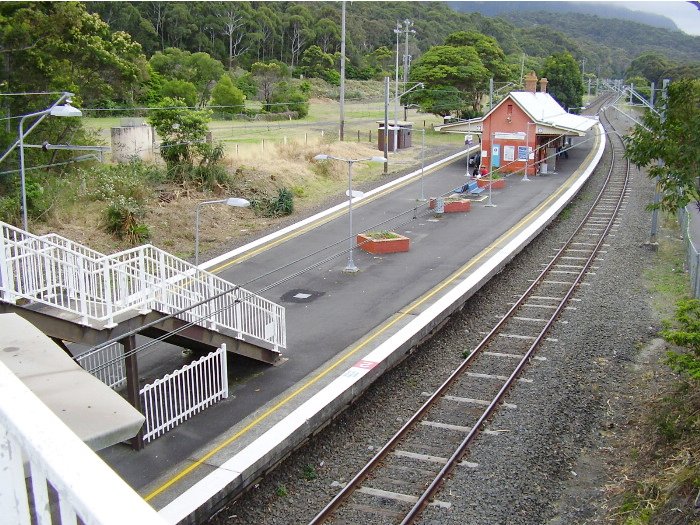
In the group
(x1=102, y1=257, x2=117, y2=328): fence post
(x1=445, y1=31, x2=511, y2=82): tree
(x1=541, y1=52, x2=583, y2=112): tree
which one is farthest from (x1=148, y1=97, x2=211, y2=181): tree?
(x1=541, y1=52, x2=583, y2=112): tree

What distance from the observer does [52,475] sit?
209cm

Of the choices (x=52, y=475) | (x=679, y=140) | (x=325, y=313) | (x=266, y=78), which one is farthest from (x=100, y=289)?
(x=266, y=78)

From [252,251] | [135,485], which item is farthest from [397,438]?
[252,251]

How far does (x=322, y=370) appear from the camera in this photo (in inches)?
562

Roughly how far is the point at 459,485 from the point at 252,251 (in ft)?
50.3

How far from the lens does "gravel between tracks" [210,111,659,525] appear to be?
10.2 meters

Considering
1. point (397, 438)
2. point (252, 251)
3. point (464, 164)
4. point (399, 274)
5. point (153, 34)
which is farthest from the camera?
point (153, 34)

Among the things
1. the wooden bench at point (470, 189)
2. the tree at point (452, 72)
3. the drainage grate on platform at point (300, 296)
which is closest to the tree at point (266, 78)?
the tree at point (452, 72)

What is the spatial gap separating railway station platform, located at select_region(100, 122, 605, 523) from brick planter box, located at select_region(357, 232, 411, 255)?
347mm

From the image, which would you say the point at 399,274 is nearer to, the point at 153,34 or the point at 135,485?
the point at 135,485

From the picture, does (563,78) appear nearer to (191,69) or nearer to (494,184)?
(191,69)

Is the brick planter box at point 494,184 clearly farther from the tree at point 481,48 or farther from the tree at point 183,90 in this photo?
the tree at point 481,48

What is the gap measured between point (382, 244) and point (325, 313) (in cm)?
666

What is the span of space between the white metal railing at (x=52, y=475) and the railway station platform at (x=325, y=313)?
7.35 meters
